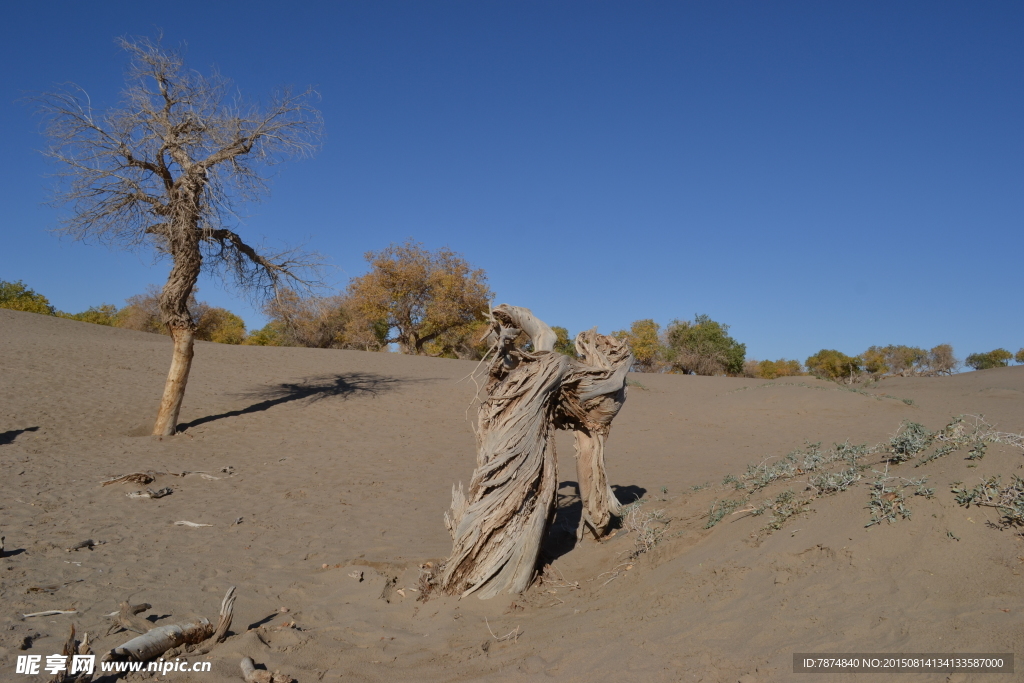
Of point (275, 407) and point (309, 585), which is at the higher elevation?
point (275, 407)

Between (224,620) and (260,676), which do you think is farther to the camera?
(224,620)

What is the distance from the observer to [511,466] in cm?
532

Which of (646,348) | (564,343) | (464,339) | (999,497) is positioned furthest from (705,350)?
(999,497)

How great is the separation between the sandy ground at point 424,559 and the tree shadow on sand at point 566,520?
58mm

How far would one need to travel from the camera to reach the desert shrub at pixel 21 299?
3362 centimetres

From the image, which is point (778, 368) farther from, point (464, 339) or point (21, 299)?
point (21, 299)

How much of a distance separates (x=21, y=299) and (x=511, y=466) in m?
39.7

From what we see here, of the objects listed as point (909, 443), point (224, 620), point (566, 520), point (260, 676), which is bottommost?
point (260, 676)

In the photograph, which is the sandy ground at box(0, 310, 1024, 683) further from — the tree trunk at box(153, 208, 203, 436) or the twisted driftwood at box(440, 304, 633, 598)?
the tree trunk at box(153, 208, 203, 436)

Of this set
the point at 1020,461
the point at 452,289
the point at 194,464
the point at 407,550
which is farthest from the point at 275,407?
the point at 452,289

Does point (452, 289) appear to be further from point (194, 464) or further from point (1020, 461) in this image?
point (1020, 461)

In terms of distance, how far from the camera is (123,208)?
40.6ft

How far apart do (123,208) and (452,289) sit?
19.5 m

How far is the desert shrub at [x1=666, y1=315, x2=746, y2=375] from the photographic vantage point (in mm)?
38719
